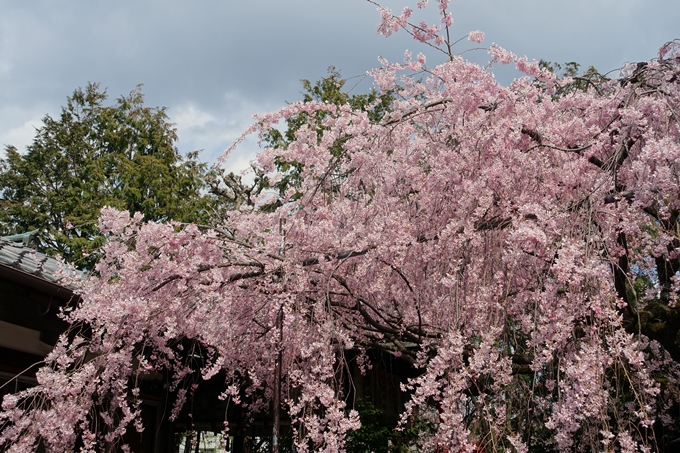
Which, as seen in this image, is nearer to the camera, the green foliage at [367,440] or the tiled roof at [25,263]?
the tiled roof at [25,263]

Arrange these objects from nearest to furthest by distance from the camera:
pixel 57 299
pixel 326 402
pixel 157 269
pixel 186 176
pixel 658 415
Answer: pixel 326 402, pixel 157 269, pixel 57 299, pixel 658 415, pixel 186 176

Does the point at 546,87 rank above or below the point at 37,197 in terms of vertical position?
below

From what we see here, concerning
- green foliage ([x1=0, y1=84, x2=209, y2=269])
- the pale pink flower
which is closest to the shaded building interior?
the pale pink flower

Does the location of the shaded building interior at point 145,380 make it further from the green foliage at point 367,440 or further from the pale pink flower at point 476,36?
the pale pink flower at point 476,36

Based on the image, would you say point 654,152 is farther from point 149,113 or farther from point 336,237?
point 149,113

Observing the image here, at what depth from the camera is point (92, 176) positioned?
595 inches

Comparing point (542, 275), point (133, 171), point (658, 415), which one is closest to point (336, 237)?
point (542, 275)

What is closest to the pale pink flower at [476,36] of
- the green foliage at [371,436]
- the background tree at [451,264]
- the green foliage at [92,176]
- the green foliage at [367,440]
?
the background tree at [451,264]

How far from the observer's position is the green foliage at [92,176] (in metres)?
14.6

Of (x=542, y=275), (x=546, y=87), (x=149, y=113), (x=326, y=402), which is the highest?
(x=149, y=113)

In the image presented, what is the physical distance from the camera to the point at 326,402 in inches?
149

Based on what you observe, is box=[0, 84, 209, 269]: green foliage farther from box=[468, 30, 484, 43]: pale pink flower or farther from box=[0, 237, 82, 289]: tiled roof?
box=[468, 30, 484, 43]: pale pink flower

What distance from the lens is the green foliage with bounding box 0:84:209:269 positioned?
14562mm

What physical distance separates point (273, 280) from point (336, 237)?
25.2 inches
